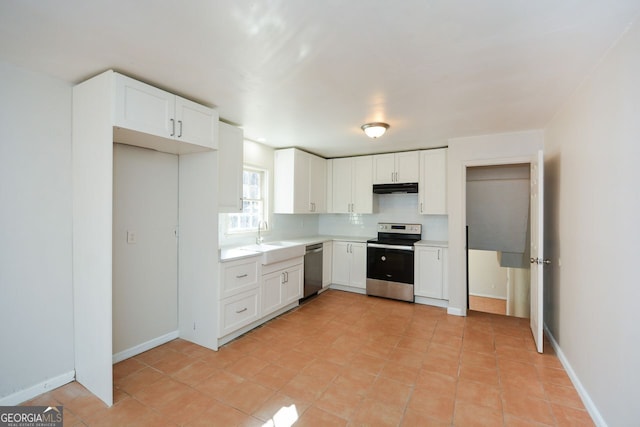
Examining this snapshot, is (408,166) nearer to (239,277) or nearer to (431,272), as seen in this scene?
(431,272)

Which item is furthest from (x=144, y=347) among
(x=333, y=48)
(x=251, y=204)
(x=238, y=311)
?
(x=333, y=48)

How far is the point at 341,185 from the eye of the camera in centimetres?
518

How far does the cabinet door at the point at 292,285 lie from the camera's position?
12.8ft

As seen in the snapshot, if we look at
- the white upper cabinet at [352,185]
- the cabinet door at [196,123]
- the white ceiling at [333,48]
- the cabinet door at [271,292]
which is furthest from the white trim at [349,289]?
the cabinet door at [196,123]

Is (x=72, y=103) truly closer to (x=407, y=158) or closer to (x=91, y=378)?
(x=91, y=378)

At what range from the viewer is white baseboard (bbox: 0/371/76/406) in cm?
199

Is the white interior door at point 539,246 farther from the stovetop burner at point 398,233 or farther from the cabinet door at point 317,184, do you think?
the cabinet door at point 317,184

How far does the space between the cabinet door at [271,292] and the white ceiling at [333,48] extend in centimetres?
202

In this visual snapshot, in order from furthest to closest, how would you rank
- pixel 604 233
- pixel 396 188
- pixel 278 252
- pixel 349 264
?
pixel 349 264 < pixel 396 188 < pixel 278 252 < pixel 604 233

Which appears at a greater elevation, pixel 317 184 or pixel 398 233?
pixel 317 184

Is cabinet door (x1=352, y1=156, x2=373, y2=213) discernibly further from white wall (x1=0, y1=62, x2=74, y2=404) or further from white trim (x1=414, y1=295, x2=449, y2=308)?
white wall (x1=0, y1=62, x2=74, y2=404)

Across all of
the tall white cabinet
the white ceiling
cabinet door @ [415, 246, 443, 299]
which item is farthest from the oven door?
the tall white cabinet

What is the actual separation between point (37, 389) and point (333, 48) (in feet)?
10.7

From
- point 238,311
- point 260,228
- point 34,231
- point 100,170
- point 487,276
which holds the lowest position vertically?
point 487,276
